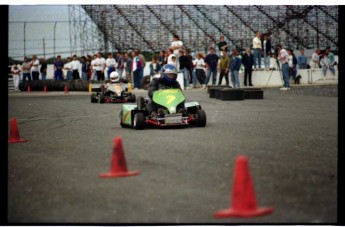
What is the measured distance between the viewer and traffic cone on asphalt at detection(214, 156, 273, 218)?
203 inches

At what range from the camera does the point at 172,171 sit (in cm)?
708

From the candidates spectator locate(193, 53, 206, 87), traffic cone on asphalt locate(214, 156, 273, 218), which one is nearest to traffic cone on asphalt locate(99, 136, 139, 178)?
traffic cone on asphalt locate(214, 156, 273, 218)

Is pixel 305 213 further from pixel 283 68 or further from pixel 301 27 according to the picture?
pixel 283 68

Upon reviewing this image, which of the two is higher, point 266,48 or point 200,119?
point 266,48

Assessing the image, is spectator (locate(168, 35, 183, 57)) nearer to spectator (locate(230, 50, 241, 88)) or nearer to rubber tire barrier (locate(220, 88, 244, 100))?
rubber tire barrier (locate(220, 88, 244, 100))

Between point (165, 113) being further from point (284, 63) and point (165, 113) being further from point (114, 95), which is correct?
point (284, 63)

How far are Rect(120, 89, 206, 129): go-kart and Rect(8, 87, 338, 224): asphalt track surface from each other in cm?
19

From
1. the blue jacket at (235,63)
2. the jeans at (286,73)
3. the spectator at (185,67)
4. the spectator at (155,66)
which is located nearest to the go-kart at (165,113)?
the spectator at (155,66)

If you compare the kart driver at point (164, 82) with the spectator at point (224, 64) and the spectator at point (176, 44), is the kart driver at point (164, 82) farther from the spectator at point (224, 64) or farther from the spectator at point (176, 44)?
the spectator at point (224, 64)

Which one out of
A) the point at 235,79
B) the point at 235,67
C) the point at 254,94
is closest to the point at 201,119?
the point at 254,94

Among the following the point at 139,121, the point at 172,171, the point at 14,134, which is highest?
the point at 139,121

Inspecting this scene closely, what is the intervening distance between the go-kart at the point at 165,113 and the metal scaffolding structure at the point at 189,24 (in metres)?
1.24

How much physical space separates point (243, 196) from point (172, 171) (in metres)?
1.96

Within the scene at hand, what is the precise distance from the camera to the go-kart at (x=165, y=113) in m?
11.3
